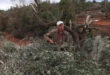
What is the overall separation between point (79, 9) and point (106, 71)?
87.2ft

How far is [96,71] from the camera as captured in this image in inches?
162

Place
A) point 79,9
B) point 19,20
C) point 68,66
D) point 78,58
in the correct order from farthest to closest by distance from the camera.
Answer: point 79,9, point 19,20, point 78,58, point 68,66

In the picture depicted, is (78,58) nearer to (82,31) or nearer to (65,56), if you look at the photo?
(65,56)

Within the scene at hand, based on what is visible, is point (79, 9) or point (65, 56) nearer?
point (65, 56)

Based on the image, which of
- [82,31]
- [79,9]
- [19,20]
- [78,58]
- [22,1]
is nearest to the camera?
[78,58]

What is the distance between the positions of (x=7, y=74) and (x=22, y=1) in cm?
1909

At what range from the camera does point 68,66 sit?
395cm

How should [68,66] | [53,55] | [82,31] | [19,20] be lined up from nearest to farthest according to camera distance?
[68,66] < [53,55] < [82,31] < [19,20]

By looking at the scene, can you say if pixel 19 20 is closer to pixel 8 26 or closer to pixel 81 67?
pixel 8 26

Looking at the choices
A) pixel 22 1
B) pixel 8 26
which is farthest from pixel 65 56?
pixel 22 1

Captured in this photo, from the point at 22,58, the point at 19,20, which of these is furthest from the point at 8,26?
the point at 22,58

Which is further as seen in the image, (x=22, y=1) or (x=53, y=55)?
(x=22, y=1)

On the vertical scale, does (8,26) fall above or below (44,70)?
above

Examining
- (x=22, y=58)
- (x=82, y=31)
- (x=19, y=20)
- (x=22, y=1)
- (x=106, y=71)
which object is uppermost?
(x=22, y=1)
